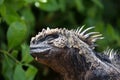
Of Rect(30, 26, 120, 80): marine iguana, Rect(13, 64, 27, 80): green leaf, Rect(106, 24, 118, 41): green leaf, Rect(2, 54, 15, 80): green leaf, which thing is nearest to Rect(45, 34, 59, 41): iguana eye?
Rect(30, 26, 120, 80): marine iguana

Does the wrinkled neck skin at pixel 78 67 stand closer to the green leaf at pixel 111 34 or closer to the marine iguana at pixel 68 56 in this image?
the marine iguana at pixel 68 56

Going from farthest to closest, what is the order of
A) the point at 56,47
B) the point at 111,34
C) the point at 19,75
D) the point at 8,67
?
the point at 111,34 → the point at 8,67 → the point at 19,75 → the point at 56,47

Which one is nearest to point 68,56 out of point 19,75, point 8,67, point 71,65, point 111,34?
point 71,65

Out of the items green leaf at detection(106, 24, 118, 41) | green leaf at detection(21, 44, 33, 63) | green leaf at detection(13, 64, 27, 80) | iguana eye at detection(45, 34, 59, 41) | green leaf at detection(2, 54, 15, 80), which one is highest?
green leaf at detection(106, 24, 118, 41)

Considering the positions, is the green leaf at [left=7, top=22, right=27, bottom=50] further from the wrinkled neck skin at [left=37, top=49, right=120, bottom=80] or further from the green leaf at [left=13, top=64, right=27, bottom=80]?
→ the wrinkled neck skin at [left=37, top=49, right=120, bottom=80]

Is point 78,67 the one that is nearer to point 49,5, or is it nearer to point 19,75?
point 19,75

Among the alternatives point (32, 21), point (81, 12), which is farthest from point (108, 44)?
point (32, 21)
